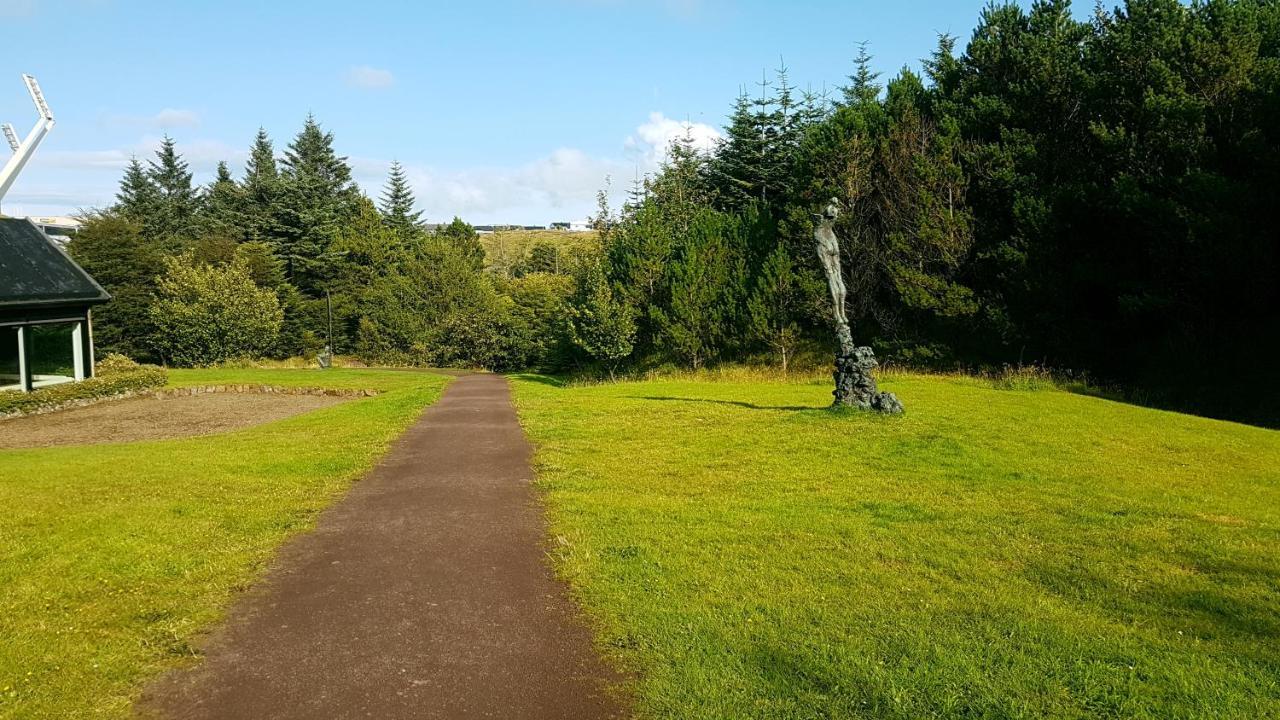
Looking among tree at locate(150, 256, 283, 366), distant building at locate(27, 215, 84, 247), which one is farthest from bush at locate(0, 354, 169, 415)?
tree at locate(150, 256, 283, 366)

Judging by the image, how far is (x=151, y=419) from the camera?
20438 millimetres

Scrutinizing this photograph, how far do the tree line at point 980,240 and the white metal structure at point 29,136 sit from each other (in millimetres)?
10013

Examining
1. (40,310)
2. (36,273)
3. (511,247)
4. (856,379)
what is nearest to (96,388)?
(40,310)

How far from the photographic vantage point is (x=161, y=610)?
5922 millimetres

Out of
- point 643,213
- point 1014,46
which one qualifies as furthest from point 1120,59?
point 643,213

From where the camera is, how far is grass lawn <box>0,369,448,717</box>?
494 centimetres

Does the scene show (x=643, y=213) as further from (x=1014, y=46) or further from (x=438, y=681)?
(x=438, y=681)

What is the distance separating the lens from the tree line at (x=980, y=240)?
22.1m

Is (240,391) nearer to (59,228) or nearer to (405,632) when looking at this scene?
(405,632)

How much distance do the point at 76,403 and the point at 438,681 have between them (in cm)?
2517

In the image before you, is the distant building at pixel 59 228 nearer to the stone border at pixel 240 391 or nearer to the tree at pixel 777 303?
the stone border at pixel 240 391

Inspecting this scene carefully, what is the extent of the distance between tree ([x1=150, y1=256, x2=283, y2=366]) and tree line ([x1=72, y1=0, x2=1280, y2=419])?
134 mm

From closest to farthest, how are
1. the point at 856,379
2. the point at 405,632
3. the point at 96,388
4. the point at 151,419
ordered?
the point at 405,632
the point at 856,379
the point at 151,419
the point at 96,388

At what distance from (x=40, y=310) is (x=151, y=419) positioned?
965 cm
